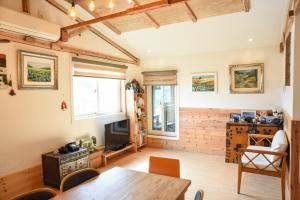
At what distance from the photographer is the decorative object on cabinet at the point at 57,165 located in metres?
3.21

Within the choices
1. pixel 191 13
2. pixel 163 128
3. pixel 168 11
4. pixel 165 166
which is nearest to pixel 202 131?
pixel 163 128

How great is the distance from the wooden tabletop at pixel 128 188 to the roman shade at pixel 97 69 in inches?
102

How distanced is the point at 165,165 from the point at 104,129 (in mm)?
2637

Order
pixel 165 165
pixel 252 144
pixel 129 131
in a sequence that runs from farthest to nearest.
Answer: pixel 129 131
pixel 252 144
pixel 165 165

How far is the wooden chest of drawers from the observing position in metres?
Answer: 4.19

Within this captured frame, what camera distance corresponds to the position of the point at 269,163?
3.04 meters

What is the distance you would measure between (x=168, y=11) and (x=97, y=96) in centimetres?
234

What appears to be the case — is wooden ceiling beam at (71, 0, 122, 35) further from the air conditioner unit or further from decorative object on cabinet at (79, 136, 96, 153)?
decorative object on cabinet at (79, 136, 96, 153)

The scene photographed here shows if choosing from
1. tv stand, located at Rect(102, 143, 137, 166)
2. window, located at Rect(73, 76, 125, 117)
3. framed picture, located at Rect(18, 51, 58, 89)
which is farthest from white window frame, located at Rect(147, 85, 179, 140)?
framed picture, located at Rect(18, 51, 58, 89)

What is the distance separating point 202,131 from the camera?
5148 millimetres

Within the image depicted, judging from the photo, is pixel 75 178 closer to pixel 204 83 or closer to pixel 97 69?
pixel 97 69

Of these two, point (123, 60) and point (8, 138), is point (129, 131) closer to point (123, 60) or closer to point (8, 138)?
point (123, 60)

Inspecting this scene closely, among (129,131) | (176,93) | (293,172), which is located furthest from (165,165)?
(176,93)

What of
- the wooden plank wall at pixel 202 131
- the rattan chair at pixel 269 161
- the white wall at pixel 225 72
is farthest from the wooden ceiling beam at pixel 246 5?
the wooden plank wall at pixel 202 131
